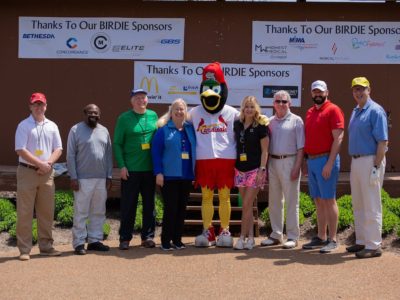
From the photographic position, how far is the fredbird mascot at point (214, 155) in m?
7.37

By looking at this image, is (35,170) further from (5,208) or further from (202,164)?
(5,208)

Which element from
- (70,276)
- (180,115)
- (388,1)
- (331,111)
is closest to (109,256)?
(70,276)

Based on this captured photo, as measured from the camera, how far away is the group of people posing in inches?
278

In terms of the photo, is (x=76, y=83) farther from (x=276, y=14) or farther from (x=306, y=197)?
(x=306, y=197)

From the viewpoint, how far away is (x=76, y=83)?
10.9m

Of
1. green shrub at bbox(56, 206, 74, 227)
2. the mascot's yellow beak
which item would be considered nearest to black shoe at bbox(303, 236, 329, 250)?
the mascot's yellow beak

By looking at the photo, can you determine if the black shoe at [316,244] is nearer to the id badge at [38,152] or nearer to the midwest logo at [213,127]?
the midwest logo at [213,127]

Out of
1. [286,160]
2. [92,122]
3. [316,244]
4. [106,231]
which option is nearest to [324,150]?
[286,160]

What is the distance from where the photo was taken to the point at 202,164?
7.40 meters

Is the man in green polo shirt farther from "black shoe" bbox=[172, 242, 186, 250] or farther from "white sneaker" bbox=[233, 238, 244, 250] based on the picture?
"white sneaker" bbox=[233, 238, 244, 250]

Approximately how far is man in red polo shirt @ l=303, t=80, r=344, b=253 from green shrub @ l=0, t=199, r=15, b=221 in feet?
15.3

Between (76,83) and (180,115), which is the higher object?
(76,83)

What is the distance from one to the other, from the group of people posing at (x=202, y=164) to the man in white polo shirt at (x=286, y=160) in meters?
0.01

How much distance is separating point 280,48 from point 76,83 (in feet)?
12.3
